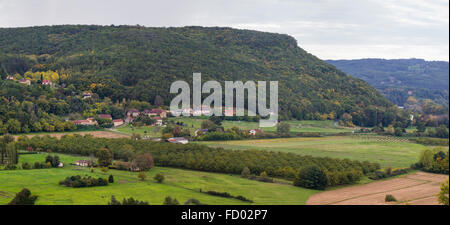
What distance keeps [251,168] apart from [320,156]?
729 centimetres

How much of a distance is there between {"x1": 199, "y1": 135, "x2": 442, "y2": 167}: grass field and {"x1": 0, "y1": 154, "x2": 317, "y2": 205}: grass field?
10130 millimetres

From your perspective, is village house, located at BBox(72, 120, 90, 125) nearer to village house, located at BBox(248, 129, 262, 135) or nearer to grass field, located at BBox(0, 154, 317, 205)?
village house, located at BBox(248, 129, 262, 135)

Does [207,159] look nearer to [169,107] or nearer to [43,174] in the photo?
Result: [43,174]

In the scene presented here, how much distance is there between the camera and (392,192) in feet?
90.7

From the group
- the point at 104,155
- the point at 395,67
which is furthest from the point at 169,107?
the point at 395,67

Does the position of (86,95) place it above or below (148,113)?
above

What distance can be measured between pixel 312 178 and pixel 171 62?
175 feet

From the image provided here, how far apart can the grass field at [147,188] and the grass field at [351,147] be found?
1013cm

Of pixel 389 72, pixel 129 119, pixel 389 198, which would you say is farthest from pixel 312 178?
pixel 389 72

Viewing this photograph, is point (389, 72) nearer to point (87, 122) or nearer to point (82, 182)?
point (87, 122)

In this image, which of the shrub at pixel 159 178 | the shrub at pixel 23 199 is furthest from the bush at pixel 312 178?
the shrub at pixel 23 199

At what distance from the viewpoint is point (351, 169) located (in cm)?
3275

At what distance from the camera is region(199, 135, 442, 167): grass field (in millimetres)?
35906

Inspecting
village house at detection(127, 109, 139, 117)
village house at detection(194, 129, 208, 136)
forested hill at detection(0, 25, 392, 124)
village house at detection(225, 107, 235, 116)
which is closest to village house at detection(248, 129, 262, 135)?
village house at detection(194, 129, 208, 136)
